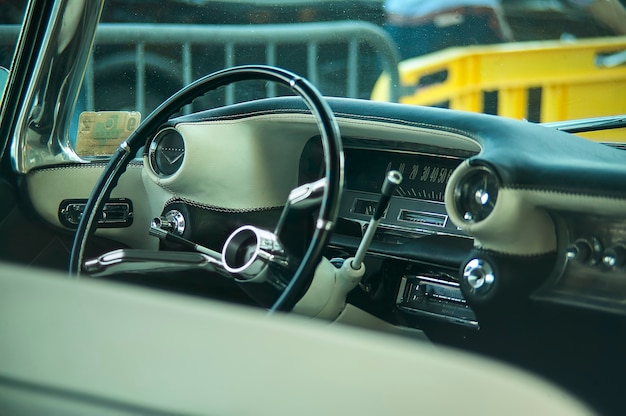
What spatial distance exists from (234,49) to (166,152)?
1.30 ft

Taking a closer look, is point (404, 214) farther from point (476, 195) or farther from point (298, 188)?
point (298, 188)

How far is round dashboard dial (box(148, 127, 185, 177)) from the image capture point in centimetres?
237

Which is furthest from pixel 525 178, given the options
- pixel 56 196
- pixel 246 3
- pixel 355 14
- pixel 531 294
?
pixel 56 196

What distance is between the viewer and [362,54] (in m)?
2.52

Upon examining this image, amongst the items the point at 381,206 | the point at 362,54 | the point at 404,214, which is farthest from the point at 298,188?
the point at 362,54

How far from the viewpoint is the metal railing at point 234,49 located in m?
2.49

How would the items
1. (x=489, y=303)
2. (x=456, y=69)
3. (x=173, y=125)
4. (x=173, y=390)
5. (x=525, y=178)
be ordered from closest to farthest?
(x=173, y=390)
(x=525, y=178)
(x=489, y=303)
(x=173, y=125)
(x=456, y=69)

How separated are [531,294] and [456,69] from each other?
0.79m

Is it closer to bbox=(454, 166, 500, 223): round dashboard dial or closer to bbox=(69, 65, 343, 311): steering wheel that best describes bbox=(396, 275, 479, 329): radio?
bbox=(454, 166, 500, 223): round dashboard dial

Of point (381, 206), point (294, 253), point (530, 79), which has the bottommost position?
point (294, 253)

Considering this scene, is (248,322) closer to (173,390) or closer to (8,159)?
(173,390)

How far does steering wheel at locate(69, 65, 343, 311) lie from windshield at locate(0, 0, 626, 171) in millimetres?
521

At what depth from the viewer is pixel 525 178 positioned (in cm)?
185

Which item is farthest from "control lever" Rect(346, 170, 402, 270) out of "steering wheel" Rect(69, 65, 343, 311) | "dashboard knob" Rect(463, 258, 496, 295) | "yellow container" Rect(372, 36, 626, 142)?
"yellow container" Rect(372, 36, 626, 142)
